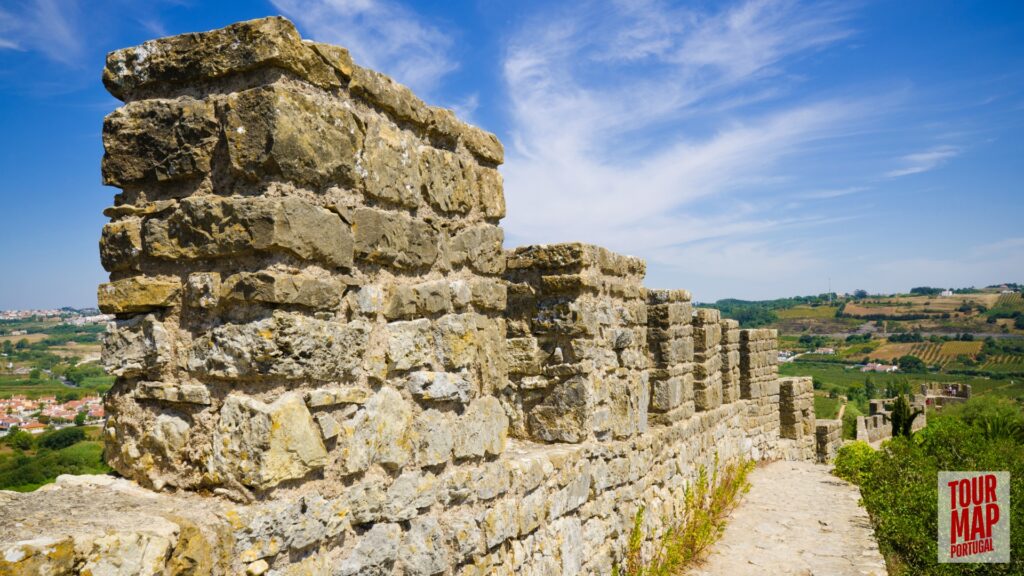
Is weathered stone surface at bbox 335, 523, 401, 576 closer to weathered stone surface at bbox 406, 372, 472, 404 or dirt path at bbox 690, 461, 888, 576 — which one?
weathered stone surface at bbox 406, 372, 472, 404

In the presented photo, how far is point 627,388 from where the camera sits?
4.70 meters

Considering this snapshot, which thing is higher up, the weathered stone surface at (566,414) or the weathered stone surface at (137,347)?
the weathered stone surface at (137,347)

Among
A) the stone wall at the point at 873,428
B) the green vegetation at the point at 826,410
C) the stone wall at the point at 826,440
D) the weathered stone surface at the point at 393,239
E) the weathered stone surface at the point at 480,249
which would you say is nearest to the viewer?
the weathered stone surface at the point at 393,239

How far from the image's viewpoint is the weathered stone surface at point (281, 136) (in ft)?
6.73

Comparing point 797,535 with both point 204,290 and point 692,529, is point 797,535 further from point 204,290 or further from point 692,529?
point 204,290

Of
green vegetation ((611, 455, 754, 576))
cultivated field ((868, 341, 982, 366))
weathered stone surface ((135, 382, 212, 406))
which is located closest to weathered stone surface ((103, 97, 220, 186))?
weathered stone surface ((135, 382, 212, 406))

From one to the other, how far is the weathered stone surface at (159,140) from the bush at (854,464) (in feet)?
33.2

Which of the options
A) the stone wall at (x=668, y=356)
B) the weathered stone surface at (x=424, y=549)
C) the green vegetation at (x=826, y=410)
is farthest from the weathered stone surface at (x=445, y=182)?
the green vegetation at (x=826, y=410)

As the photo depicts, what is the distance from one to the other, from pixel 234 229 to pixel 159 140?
1.50 ft

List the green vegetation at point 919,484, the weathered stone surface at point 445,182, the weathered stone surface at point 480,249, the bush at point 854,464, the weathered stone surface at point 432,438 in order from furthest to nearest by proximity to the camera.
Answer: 1. the bush at point 854,464
2. the green vegetation at point 919,484
3. the weathered stone surface at point 480,249
4. the weathered stone surface at point 445,182
5. the weathered stone surface at point 432,438

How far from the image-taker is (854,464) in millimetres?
10266

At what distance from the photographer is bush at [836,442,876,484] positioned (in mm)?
9806

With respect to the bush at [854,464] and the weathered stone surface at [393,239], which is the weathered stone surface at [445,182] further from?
the bush at [854,464]

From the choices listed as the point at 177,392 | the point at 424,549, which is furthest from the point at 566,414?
the point at 177,392
